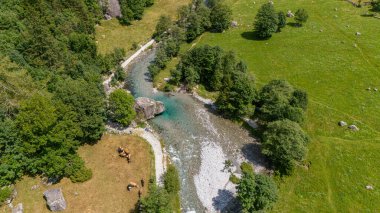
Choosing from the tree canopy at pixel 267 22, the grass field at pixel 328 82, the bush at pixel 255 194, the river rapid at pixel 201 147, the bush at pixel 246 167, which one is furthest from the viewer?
the tree canopy at pixel 267 22

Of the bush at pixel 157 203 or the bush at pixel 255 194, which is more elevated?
the bush at pixel 157 203

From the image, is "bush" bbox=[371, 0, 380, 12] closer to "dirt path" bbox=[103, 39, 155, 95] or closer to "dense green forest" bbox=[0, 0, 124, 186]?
"dirt path" bbox=[103, 39, 155, 95]

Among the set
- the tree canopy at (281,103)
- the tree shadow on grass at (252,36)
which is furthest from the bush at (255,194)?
the tree shadow on grass at (252,36)

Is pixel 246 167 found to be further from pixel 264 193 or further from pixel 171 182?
pixel 171 182

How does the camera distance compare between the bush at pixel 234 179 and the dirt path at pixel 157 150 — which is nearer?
the bush at pixel 234 179

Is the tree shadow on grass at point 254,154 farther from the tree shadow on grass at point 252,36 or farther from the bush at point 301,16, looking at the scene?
the bush at point 301,16

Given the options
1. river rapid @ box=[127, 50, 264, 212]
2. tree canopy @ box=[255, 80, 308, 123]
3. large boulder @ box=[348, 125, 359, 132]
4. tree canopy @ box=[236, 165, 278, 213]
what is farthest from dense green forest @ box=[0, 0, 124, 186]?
large boulder @ box=[348, 125, 359, 132]
